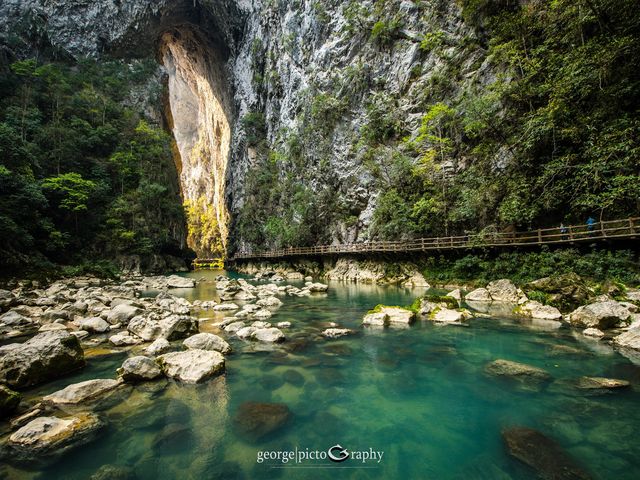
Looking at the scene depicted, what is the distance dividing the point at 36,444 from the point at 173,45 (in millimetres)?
80223

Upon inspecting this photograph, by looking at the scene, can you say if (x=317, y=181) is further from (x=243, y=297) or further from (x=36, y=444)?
(x=36, y=444)

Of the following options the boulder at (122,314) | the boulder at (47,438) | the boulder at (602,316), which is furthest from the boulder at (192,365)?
the boulder at (602,316)

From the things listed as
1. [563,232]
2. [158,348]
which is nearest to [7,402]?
[158,348]

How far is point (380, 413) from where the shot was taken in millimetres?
4297

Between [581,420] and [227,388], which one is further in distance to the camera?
[227,388]

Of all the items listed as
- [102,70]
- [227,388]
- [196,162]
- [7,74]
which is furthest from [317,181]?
[196,162]

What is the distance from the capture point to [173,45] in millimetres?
62000

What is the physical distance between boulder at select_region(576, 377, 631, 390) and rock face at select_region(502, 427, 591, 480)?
2.02 metres

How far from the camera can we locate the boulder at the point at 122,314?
934 centimetres

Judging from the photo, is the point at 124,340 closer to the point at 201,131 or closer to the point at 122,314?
the point at 122,314

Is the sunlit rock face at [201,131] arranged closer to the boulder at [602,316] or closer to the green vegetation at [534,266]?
the green vegetation at [534,266]

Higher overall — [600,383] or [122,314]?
[122,314]

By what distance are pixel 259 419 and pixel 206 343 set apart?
3200 mm

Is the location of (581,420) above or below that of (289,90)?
below
